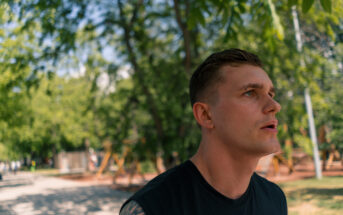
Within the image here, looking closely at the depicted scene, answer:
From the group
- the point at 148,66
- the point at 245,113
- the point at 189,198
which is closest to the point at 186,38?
the point at 148,66

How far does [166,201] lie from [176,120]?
8268 mm

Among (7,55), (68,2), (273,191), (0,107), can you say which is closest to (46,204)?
(0,107)

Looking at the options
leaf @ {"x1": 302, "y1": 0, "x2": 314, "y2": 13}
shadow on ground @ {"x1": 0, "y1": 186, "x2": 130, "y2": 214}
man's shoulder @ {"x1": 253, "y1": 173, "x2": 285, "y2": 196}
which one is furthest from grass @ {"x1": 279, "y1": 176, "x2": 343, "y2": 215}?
man's shoulder @ {"x1": 253, "y1": 173, "x2": 285, "y2": 196}

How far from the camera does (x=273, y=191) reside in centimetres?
189

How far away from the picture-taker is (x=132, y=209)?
1409mm

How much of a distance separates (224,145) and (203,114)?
6.9 inches

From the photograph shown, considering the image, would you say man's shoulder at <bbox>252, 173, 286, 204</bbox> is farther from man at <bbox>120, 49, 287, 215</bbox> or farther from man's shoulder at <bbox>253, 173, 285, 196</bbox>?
man at <bbox>120, 49, 287, 215</bbox>

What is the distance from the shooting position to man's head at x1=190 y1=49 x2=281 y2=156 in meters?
1.51

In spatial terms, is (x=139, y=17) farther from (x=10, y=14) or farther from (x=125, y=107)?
(x=10, y=14)

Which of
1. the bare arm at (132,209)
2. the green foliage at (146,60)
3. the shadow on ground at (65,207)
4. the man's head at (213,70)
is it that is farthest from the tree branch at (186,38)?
the bare arm at (132,209)

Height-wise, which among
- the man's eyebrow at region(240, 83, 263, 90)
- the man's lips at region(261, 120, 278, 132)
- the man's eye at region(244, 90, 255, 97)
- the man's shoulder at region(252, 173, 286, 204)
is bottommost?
the man's shoulder at region(252, 173, 286, 204)

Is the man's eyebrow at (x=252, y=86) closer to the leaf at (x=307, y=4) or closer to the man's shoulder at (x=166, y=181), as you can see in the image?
the man's shoulder at (x=166, y=181)

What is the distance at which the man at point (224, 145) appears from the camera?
1484 mm

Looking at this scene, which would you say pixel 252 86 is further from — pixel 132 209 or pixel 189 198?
pixel 132 209
